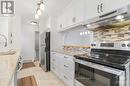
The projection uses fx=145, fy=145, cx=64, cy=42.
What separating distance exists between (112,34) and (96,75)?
902 mm

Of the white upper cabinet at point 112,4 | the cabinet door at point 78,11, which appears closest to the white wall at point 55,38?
the cabinet door at point 78,11

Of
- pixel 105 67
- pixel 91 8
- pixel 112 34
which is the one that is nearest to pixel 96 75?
pixel 105 67

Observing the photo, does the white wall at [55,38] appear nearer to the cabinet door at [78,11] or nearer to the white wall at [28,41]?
the cabinet door at [78,11]

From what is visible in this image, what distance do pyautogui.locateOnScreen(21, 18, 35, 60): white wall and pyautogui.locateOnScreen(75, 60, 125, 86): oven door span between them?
6738 millimetres

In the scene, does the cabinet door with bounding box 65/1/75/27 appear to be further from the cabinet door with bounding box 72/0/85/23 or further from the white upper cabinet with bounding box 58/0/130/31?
the cabinet door with bounding box 72/0/85/23

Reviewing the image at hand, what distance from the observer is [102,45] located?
9.25 ft

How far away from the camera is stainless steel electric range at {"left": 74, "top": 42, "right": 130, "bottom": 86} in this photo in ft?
5.39

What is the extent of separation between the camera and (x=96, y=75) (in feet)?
7.06

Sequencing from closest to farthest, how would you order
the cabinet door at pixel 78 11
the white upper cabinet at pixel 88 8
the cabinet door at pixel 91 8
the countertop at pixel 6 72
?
the countertop at pixel 6 72 → the white upper cabinet at pixel 88 8 → the cabinet door at pixel 91 8 → the cabinet door at pixel 78 11

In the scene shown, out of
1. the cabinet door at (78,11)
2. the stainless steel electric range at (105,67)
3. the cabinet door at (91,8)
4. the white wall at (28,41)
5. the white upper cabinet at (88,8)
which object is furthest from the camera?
the white wall at (28,41)

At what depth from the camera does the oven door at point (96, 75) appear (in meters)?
1.66

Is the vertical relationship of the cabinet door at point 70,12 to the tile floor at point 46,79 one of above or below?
above

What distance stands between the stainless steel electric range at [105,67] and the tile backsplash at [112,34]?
0.31 feet

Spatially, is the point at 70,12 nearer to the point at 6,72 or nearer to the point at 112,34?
the point at 112,34
